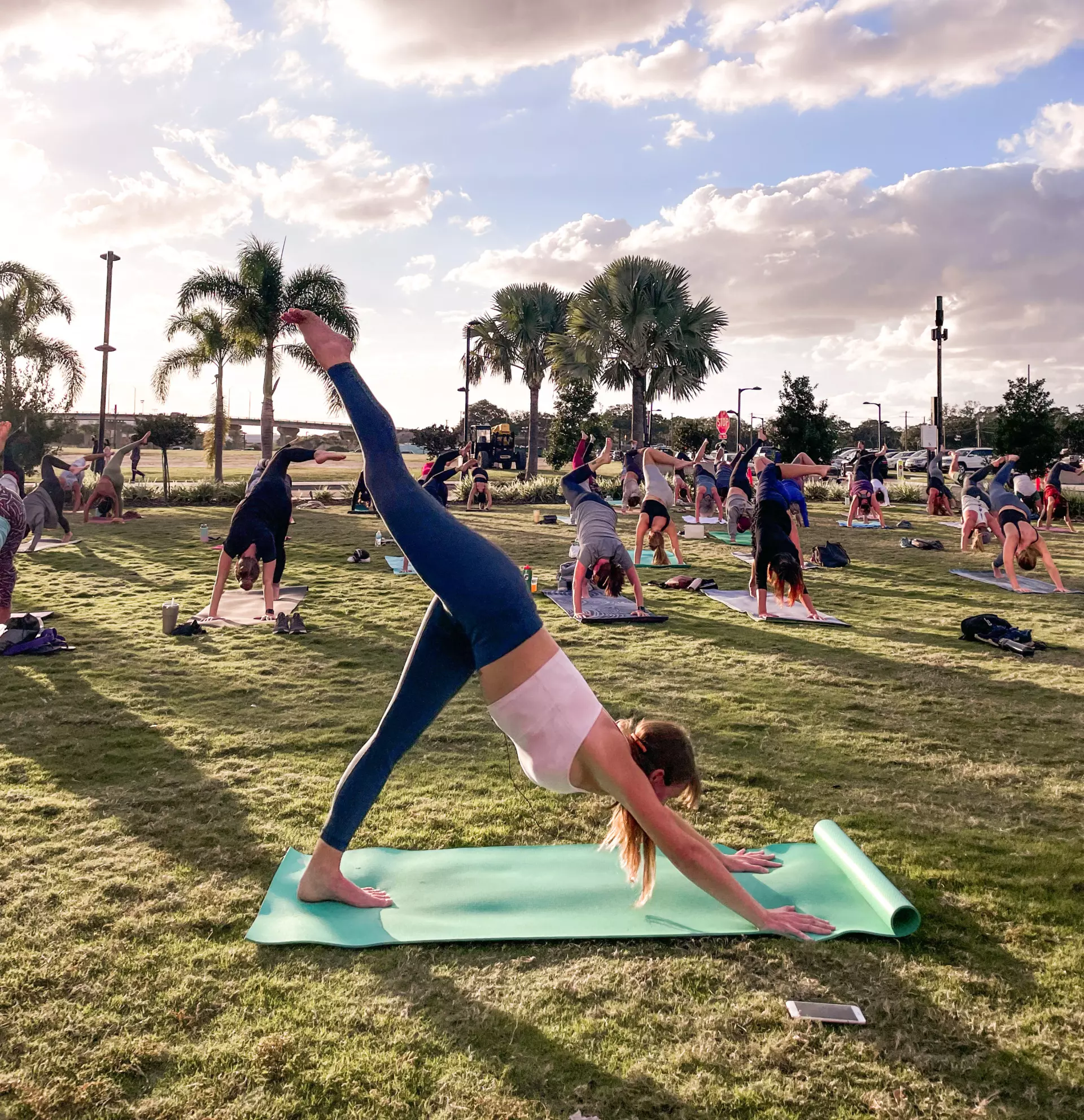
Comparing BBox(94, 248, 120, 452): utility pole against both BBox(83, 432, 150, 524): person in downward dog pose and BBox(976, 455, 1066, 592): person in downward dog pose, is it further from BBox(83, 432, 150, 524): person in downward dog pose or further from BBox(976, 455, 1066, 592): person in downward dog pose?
BBox(976, 455, 1066, 592): person in downward dog pose

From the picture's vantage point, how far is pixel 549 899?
373 centimetres

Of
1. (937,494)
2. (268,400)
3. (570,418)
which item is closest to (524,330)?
(570,418)

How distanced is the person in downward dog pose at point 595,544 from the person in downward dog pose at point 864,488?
11.2m

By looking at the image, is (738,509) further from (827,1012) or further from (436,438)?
(436,438)

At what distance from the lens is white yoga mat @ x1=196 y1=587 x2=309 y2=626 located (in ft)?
31.7

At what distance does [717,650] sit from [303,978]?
6.05 m

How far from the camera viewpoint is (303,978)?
3.16 m

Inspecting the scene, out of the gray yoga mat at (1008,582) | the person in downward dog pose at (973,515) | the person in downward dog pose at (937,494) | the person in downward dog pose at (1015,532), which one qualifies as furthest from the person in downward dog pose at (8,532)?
the person in downward dog pose at (937,494)

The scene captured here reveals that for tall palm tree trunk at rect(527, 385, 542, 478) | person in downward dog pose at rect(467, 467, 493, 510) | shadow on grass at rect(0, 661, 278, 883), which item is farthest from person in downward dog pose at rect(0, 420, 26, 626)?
tall palm tree trunk at rect(527, 385, 542, 478)

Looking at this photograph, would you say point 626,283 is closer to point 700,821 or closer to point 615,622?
point 615,622

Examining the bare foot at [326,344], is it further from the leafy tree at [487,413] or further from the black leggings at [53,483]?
the leafy tree at [487,413]

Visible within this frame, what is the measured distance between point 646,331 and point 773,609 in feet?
69.2

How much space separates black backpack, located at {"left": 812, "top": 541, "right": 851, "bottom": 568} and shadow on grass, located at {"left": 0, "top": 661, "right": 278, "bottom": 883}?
37.1ft

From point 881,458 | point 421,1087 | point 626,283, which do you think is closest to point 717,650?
point 421,1087
